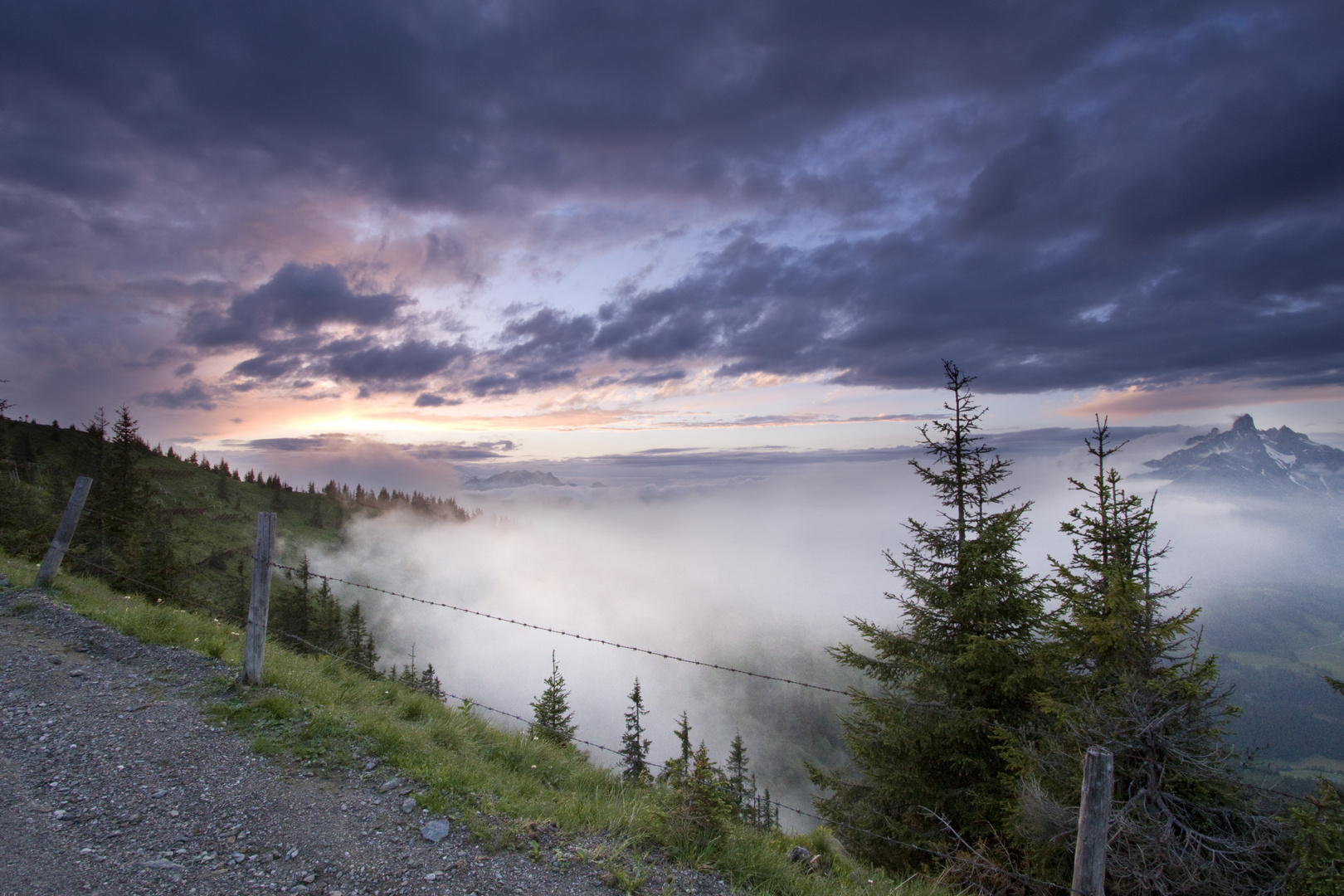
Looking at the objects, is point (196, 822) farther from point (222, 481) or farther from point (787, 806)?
point (222, 481)

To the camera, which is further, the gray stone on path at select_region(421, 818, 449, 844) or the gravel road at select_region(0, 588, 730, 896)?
the gray stone on path at select_region(421, 818, 449, 844)

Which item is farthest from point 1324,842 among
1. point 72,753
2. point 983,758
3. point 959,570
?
point 72,753

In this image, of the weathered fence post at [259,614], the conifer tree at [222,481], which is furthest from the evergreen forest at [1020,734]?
the conifer tree at [222,481]

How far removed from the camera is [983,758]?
13156 millimetres

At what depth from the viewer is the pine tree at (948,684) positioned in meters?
13.1

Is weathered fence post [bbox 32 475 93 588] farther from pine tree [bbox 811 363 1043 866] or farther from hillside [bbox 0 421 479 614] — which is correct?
pine tree [bbox 811 363 1043 866]

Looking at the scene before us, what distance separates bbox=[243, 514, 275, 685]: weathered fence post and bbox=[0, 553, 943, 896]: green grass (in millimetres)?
345

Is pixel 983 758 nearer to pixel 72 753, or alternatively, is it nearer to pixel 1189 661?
pixel 1189 661

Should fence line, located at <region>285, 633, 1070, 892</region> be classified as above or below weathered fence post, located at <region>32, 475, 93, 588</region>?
below

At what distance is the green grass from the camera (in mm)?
6133

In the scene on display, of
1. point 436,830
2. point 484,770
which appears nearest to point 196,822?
point 436,830

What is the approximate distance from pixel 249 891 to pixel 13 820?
109 inches

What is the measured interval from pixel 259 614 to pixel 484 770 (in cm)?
441

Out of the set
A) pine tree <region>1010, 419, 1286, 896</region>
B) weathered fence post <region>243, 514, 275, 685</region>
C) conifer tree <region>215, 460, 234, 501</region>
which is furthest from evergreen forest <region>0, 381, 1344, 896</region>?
conifer tree <region>215, 460, 234, 501</region>
